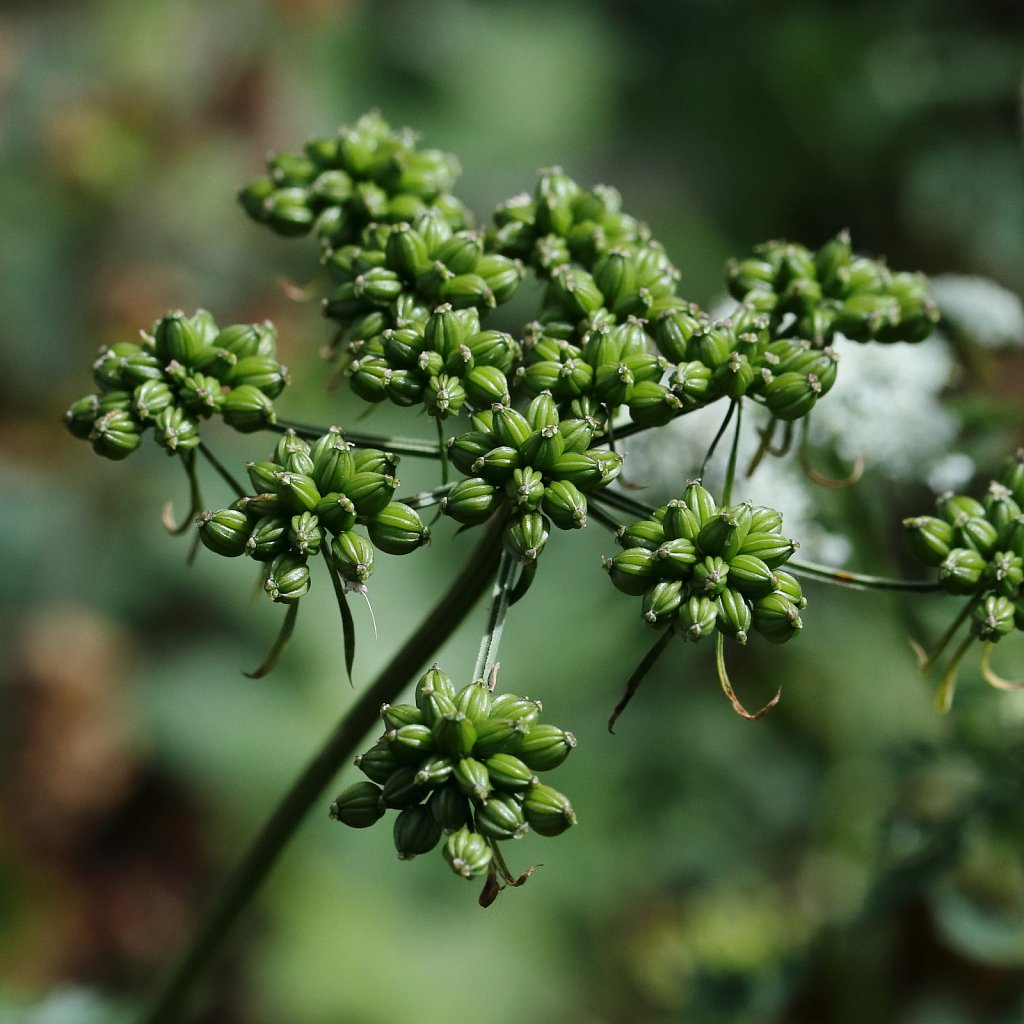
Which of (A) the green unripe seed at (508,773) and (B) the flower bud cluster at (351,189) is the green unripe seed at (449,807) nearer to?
(A) the green unripe seed at (508,773)

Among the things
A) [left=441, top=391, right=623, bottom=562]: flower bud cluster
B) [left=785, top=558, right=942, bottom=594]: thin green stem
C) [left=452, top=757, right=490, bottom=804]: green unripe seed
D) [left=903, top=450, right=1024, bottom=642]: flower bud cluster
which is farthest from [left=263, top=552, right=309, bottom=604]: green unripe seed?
[left=903, top=450, right=1024, bottom=642]: flower bud cluster

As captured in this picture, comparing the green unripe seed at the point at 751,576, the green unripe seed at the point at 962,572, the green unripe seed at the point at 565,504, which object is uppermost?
the green unripe seed at the point at 962,572

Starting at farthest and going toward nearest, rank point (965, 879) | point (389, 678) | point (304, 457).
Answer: point (965, 879), point (389, 678), point (304, 457)

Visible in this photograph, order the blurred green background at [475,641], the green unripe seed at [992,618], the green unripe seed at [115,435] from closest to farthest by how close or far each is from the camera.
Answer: the green unripe seed at [992,618] < the green unripe seed at [115,435] < the blurred green background at [475,641]

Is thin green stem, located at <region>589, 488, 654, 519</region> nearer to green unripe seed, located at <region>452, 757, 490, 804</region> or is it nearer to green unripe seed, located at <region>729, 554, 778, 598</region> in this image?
green unripe seed, located at <region>729, 554, 778, 598</region>

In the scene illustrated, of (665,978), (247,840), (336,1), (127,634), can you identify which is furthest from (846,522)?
(336,1)

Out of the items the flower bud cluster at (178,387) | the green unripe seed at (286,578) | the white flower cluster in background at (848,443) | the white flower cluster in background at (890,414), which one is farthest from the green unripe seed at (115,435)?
the white flower cluster in background at (890,414)

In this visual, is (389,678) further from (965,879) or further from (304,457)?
(965,879)
